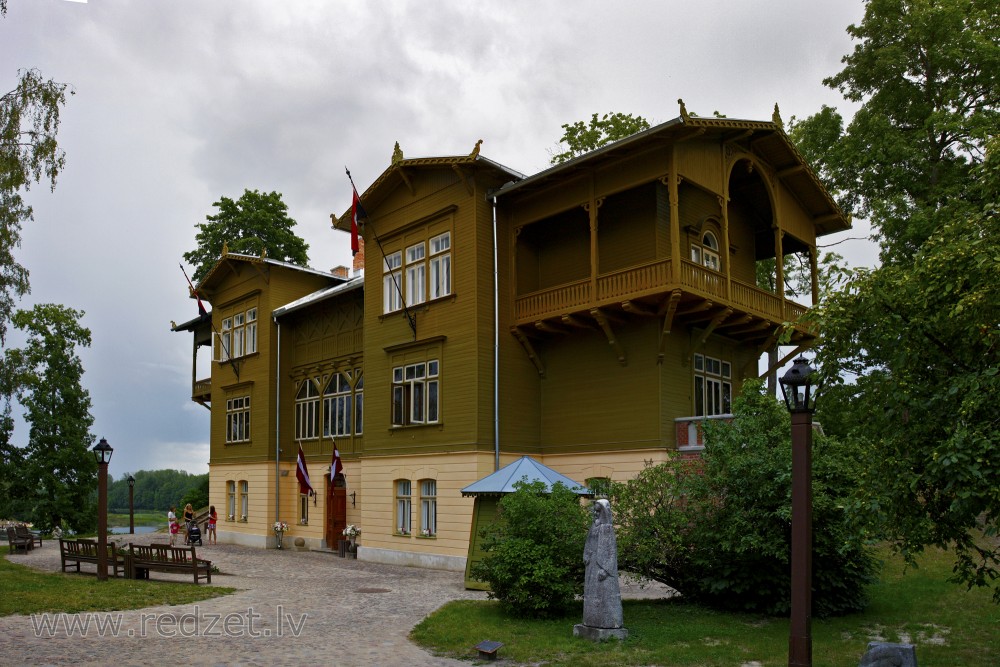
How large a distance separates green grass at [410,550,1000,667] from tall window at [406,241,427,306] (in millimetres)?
11848

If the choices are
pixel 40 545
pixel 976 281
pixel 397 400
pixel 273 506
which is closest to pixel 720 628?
pixel 976 281

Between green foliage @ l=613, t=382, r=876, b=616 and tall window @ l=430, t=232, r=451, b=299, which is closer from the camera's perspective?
green foliage @ l=613, t=382, r=876, b=616

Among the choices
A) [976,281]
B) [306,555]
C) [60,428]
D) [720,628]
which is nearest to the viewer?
[976,281]

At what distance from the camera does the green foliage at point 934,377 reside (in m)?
8.80

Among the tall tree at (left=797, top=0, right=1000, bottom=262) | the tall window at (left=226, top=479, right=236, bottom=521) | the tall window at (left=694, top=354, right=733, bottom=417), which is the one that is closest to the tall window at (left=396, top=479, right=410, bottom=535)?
the tall window at (left=694, top=354, right=733, bottom=417)

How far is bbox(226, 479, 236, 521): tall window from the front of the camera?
3559 centimetres

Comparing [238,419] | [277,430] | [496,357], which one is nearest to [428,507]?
[496,357]

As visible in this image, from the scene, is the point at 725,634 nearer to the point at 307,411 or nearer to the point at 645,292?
the point at 645,292

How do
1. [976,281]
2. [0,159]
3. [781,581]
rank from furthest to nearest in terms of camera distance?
[0,159]
[781,581]
[976,281]

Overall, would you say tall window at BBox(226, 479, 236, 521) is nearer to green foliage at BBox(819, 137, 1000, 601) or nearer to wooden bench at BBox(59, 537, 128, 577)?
wooden bench at BBox(59, 537, 128, 577)

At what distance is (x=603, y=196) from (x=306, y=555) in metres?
16.0

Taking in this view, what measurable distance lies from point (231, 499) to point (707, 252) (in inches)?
907

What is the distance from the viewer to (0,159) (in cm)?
1694

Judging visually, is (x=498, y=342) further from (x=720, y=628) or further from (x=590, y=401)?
(x=720, y=628)
